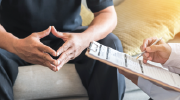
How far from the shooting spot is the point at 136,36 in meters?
1.06

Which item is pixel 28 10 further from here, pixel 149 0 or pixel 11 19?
pixel 149 0

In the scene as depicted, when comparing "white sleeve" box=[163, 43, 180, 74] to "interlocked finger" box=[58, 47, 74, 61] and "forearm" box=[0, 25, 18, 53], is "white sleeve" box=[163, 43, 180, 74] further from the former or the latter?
"forearm" box=[0, 25, 18, 53]

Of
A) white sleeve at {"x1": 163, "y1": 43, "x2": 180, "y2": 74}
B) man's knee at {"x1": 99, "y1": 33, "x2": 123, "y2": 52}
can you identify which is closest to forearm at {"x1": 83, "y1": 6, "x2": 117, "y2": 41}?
man's knee at {"x1": 99, "y1": 33, "x2": 123, "y2": 52}

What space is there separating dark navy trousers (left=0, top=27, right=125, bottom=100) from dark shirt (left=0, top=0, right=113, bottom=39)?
0.34 ft

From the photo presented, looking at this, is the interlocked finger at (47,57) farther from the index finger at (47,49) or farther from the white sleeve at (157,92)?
the white sleeve at (157,92)

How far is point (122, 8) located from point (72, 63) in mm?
865

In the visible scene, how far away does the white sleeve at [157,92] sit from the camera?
0.54 metres

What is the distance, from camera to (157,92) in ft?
1.89

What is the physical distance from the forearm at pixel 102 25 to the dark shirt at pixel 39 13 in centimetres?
4

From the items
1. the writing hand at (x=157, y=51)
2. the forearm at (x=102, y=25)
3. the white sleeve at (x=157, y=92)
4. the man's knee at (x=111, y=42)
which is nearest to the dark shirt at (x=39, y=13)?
the forearm at (x=102, y=25)

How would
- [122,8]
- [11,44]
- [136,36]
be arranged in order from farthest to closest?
[122,8]
[136,36]
[11,44]

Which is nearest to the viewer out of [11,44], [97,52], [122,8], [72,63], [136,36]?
[97,52]

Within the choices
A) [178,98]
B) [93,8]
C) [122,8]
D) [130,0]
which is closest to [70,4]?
[93,8]

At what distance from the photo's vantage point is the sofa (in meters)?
0.74
